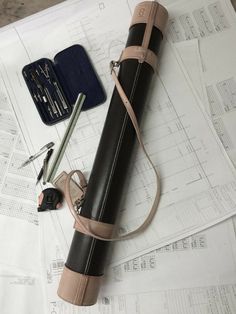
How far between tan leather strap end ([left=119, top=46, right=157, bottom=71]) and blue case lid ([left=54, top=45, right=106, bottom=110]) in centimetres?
7

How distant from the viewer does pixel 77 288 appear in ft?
1.65

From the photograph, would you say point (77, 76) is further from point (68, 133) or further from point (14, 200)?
point (14, 200)

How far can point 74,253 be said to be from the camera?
518 mm

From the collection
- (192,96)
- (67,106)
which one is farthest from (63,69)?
(192,96)

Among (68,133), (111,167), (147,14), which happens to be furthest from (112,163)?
(147,14)

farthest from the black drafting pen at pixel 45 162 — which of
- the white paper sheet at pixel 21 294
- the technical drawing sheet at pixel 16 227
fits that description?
the white paper sheet at pixel 21 294

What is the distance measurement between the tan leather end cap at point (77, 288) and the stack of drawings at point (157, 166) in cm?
4

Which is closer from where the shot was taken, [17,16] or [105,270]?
[105,270]

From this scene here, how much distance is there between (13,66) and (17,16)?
93mm

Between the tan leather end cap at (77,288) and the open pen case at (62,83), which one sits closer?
the tan leather end cap at (77,288)

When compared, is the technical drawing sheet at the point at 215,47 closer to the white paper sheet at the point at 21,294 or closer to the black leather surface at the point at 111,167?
the black leather surface at the point at 111,167

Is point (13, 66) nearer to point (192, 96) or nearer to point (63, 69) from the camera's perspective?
point (63, 69)

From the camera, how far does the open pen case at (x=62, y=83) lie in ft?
2.00

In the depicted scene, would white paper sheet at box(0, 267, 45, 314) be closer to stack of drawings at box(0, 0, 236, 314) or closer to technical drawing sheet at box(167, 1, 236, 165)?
stack of drawings at box(0, 0, 236, 314)
